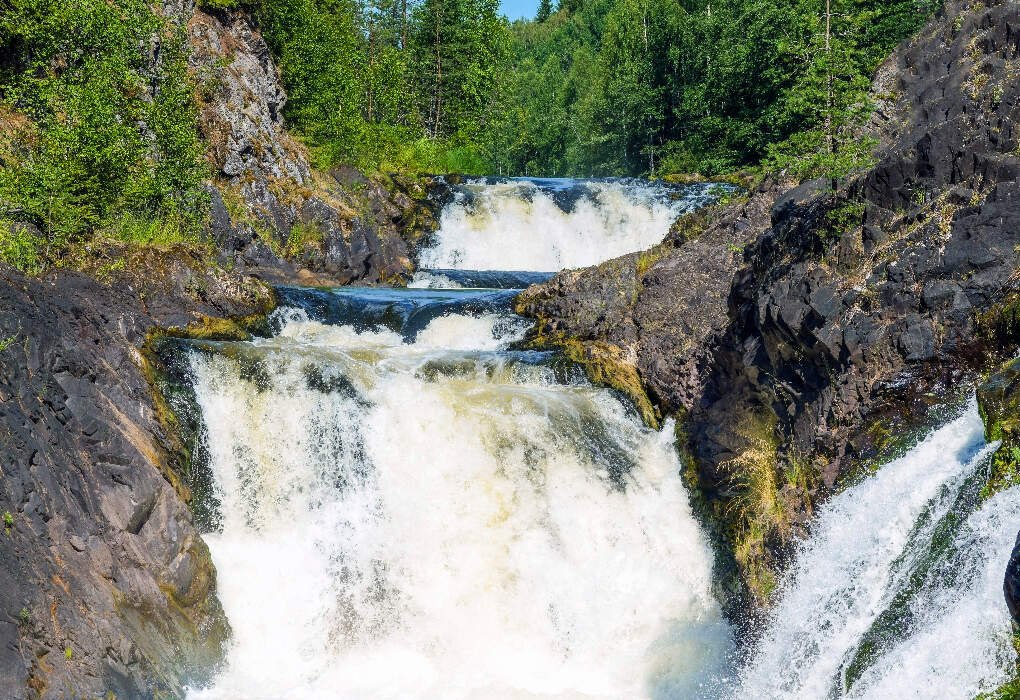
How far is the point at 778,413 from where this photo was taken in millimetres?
12273

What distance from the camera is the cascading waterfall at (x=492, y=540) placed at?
9.21 metres

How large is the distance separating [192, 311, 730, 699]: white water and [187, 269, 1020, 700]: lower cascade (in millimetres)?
29

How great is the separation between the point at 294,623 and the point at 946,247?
9952mm

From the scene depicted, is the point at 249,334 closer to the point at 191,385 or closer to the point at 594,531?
the point at 191,385

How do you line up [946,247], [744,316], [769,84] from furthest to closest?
[769,84], [744,316], [946,247]

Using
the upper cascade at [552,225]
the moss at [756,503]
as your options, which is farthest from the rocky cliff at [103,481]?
the upper cascade at [552,225]

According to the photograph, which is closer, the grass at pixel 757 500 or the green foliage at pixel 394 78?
the grass at pixel 757 500

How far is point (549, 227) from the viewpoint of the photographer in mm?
27219

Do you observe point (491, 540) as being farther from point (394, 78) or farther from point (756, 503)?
point (394, 78)

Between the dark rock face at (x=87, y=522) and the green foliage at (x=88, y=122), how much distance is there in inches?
106

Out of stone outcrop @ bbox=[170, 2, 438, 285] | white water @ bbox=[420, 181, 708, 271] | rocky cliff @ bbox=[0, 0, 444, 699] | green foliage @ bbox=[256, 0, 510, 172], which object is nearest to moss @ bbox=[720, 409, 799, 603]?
rocky cliff @ bbox=[0, 0, 444, 699]

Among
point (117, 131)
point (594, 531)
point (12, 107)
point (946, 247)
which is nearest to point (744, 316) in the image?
point (946, 247)

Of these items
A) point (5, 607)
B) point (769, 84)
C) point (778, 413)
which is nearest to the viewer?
point (5, 607)

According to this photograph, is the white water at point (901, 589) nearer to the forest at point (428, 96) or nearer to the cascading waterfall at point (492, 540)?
the cascading waterfall at point (492, 540)
